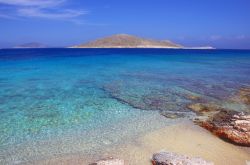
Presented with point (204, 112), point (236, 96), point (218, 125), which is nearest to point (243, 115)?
point (218, 125)

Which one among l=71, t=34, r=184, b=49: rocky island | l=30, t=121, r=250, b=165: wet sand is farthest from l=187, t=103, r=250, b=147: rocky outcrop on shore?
l=71, t=34, r=184, b=49: rocky island

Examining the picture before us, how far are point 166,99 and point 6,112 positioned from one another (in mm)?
8630

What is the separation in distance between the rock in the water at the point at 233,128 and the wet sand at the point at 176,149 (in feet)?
0.82

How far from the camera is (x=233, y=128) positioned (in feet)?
31.8

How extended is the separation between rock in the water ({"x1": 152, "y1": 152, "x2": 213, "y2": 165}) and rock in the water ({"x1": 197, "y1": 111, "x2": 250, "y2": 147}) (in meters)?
2.48

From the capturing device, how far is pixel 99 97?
52.5 ft

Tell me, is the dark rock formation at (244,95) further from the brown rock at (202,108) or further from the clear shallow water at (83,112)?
the brown rock at (202,108)

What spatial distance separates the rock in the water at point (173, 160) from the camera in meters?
7.28

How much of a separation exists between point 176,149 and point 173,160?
1.50 meters

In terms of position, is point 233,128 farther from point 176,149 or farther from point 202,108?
point 202,108

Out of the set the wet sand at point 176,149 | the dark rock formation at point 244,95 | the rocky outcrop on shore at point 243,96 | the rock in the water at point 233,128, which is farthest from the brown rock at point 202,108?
the wet sand at point 176,149

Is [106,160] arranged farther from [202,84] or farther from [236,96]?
[202,84]

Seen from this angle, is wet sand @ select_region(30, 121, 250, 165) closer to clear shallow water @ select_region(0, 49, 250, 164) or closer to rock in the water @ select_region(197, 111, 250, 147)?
rock in the water @ select_region(197, 111, 250, 147)

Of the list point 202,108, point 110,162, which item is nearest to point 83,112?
point 110,162
